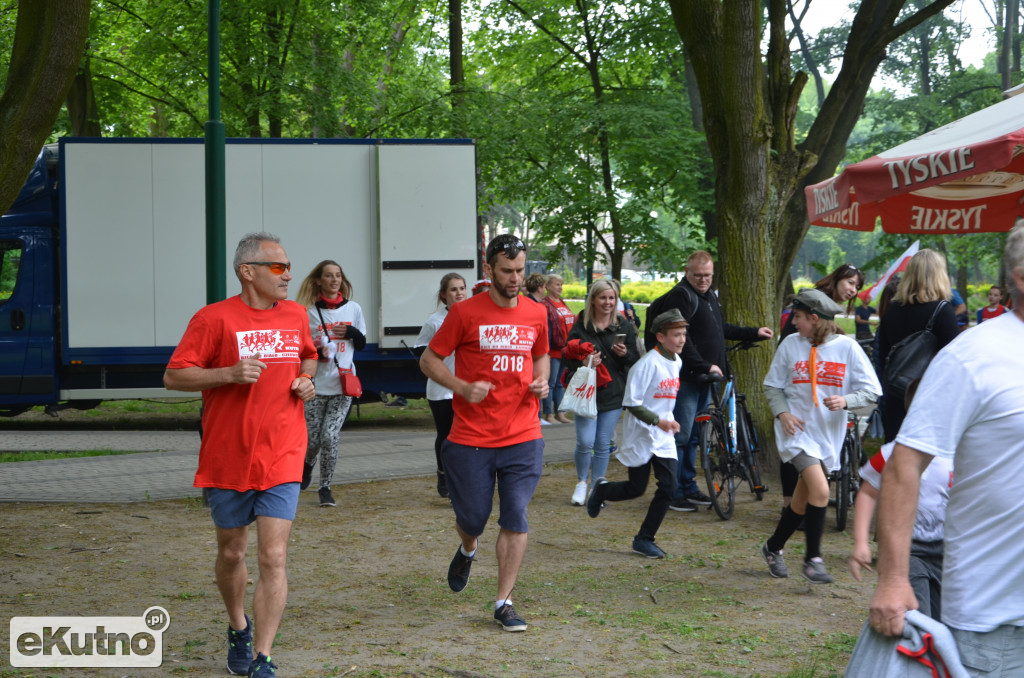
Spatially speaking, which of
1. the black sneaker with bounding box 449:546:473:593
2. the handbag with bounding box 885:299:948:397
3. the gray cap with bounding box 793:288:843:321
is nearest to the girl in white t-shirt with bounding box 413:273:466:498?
the black sneaker with bounding box 449:546:473:593

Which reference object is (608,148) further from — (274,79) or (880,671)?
(880,671)

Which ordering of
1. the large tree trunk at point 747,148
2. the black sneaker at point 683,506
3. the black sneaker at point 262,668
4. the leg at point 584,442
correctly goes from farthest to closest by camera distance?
the large tree trunk at point 747,148, the black sneaker at point 683,506, the leg at point 584,442, the black sneaker at point 262,668

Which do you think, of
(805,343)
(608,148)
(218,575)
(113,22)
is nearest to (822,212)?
(805,343)

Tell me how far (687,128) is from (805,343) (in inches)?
509

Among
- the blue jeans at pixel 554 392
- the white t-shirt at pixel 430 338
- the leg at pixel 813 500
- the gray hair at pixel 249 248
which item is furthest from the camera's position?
the blue jeans at pixel 554 392

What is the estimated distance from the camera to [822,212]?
7.27 meters

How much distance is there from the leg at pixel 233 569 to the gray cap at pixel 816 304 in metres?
3.57

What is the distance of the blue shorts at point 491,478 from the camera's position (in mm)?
5613

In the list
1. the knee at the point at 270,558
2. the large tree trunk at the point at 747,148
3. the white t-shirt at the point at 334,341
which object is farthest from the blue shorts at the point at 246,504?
the large tree trunk at the point at 747,148

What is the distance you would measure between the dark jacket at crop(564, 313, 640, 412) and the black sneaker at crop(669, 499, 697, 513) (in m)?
0.98

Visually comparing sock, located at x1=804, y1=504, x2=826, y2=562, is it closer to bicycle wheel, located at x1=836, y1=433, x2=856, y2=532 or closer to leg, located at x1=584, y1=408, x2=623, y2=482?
bicycle wheel, located at x1=836, y1=433, x2=856, y2=532

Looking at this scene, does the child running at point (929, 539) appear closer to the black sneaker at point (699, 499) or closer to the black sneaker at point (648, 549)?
the black sneaker at point (648, 549)

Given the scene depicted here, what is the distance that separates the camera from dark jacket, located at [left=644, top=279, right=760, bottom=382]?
8.80m

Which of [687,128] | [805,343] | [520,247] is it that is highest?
[687,128]
